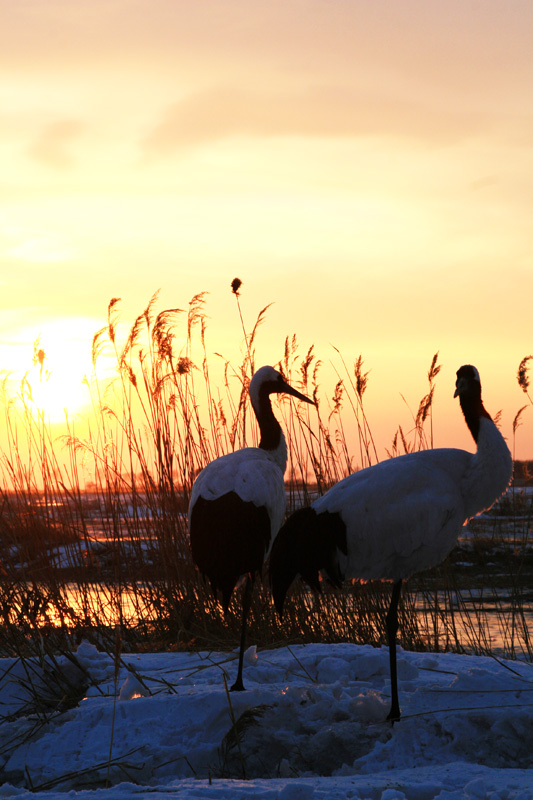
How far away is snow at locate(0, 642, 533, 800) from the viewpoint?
3227 millimetres

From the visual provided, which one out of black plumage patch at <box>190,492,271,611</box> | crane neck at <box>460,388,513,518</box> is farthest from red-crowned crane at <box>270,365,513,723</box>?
black plumage patch at <box>190,492,271,611</box>

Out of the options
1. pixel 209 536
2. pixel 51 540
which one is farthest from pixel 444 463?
pixel 51 540

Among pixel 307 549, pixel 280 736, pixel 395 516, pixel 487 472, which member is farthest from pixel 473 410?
pixel 280 736

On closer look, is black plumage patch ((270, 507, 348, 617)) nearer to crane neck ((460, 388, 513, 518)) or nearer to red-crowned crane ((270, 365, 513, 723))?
red-crowned crane ((270, 365, 513, 723))

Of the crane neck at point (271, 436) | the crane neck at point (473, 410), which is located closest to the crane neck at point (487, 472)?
the crane neck at point (473, 410)

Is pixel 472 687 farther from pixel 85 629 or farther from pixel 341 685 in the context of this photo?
pixel 85 629

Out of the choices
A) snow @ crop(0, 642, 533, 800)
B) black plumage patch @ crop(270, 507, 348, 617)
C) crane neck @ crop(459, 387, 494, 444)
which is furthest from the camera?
crane neck @ crop(459, 387, 494, 444)

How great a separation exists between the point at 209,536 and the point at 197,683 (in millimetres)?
834

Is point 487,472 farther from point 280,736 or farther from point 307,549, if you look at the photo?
point 280,736

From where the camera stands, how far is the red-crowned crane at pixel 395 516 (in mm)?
4227

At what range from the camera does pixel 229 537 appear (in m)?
4.79

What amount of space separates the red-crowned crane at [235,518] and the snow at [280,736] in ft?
2.35

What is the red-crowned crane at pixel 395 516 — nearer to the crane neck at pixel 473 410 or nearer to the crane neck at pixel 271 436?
the crane neck at pixel 473 410

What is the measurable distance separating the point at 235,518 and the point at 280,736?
1396 mm
